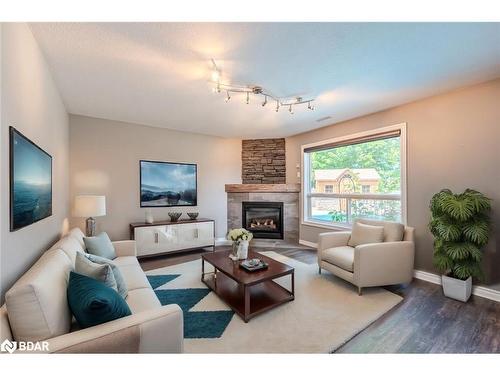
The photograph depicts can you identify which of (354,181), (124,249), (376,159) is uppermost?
(376,159)

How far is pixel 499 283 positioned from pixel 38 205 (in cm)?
451

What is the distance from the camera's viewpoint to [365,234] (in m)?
2.98

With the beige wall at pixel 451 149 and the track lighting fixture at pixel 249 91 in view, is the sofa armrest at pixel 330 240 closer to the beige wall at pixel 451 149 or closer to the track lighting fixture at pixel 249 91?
the beige wall at pixel 451 149

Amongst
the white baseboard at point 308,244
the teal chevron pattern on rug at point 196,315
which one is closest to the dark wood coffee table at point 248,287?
the teal chevron pattern on rug at point 196,315

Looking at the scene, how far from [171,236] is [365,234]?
123 inches

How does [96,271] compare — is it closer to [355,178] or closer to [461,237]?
[461,237]

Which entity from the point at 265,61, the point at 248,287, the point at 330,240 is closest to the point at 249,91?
the point at 265,61

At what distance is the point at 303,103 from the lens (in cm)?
308

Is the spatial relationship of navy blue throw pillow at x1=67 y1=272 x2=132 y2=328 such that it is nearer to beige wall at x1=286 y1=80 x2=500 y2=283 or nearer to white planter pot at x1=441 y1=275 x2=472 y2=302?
white planter pot at x1=441 y1=275 x2=472 y2=302

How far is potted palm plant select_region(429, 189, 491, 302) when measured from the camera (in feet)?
7.39

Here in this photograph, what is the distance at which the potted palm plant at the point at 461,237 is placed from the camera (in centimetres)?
225

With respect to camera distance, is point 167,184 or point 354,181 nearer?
point 354,181

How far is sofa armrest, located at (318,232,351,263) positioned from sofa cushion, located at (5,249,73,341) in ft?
9.05

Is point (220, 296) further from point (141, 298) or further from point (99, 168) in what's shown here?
point (99, 168)
